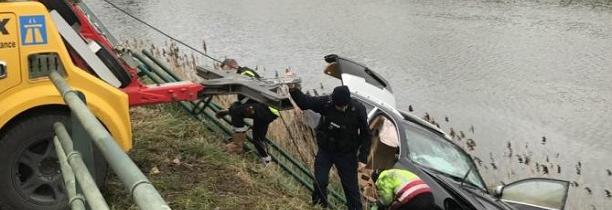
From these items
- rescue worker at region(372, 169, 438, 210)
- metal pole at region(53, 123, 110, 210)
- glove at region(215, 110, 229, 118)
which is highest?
metal pole at region(53, 123, 110, 210)

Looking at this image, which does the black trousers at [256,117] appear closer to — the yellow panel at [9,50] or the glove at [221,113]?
the glove at [221,113]

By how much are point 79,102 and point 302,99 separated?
3.87 meters

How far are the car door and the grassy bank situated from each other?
6.56ft

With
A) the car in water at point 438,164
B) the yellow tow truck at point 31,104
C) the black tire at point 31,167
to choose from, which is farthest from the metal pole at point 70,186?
the car in water at point 438,164

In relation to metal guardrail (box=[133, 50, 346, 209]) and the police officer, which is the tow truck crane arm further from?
metal guardrail (box=[133, 50, 346, 209])

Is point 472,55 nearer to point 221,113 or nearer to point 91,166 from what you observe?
point 221,113

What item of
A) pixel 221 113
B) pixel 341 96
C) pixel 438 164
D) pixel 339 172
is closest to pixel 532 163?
pixel 438 164

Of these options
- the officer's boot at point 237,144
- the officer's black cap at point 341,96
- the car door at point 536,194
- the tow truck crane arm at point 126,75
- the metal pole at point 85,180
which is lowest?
the car door at point 536,194

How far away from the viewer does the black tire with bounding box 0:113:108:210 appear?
13.4 ft

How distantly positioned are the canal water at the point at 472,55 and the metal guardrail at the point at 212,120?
3.85 metres

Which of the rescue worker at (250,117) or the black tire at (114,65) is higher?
the black tire at (114,65)

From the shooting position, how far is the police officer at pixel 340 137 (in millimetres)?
6062

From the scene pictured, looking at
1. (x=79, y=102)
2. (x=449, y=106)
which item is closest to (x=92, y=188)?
(x=79, y=102)

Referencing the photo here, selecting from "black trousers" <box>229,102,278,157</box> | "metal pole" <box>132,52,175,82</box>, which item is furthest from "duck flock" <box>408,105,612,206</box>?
"metal pole" <box>132,52,175,82</box>
